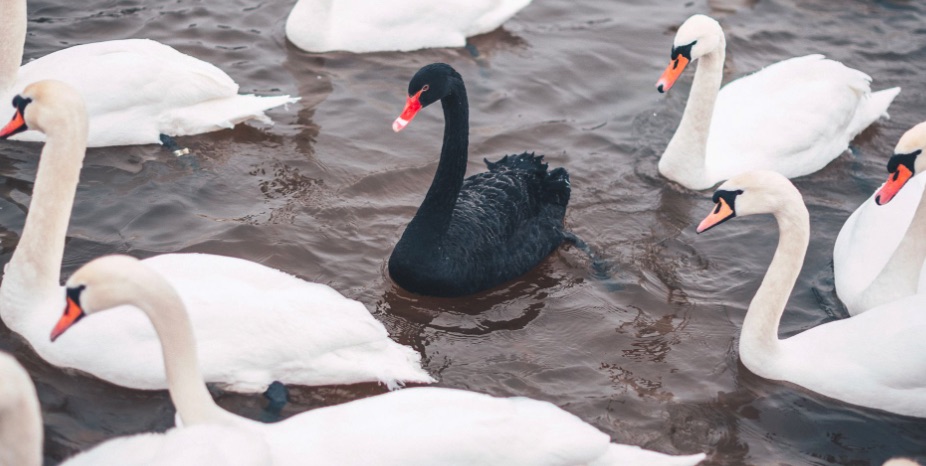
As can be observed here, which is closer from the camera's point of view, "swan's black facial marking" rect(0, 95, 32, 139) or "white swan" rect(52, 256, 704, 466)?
"white swan" rect(52, 256, 704, 466)

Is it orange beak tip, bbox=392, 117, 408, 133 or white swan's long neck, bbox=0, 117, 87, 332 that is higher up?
orange beak tip, bbox=392, 117, 408, 133

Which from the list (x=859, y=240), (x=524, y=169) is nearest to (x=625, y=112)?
(x=524, y=169)

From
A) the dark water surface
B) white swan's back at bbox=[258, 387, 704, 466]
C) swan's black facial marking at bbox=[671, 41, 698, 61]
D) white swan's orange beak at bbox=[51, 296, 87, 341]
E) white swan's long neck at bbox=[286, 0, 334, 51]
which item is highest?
swan's black facial marking at bbox=[671, 41, 698, 61]

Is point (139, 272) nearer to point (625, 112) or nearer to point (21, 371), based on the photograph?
point (21, 371)

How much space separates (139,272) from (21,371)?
753 millimetres

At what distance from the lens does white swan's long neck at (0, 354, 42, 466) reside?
12.9 ft

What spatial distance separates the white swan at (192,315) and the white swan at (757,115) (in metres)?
3.32

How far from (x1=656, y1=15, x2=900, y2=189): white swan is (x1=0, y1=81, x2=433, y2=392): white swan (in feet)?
10.9

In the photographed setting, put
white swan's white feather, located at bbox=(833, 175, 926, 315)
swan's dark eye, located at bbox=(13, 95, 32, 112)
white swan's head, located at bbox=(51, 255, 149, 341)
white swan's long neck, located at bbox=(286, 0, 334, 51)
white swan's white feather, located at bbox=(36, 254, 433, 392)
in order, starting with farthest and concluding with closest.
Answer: white swan's long neck, located at bbox=(286, 0, 334, 51) → white swan's white feather, located at bbox=(833, 175, 926, 315) → swan's dark eye, located at bbox=(13, 95, 32, 112) → white swan's white feather, located at bbox=(36, 254, 433, 392) → white swan's head, located at bbox=(51, 255, 149, 341)

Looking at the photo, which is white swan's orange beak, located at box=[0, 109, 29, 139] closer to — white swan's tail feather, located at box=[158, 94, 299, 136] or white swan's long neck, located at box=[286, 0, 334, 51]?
white swan's tail feather, located at box=[158, 94, 299, 136]

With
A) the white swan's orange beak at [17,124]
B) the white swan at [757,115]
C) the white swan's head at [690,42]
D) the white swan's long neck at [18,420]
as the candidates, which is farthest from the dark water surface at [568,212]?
the white swan's long neck at [18,420]

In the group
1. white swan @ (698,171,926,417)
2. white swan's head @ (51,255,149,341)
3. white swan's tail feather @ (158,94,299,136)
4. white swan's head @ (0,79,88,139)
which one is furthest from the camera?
white swan's tail feather @ (158,94,299,136)

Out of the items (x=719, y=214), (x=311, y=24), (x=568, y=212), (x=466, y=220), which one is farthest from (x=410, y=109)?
(x=311, y=24)

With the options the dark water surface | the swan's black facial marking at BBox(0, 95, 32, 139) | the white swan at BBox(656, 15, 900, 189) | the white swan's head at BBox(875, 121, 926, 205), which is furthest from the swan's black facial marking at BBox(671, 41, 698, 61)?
the swan's black facial marking at BBox(0, 95, 32, 139)
